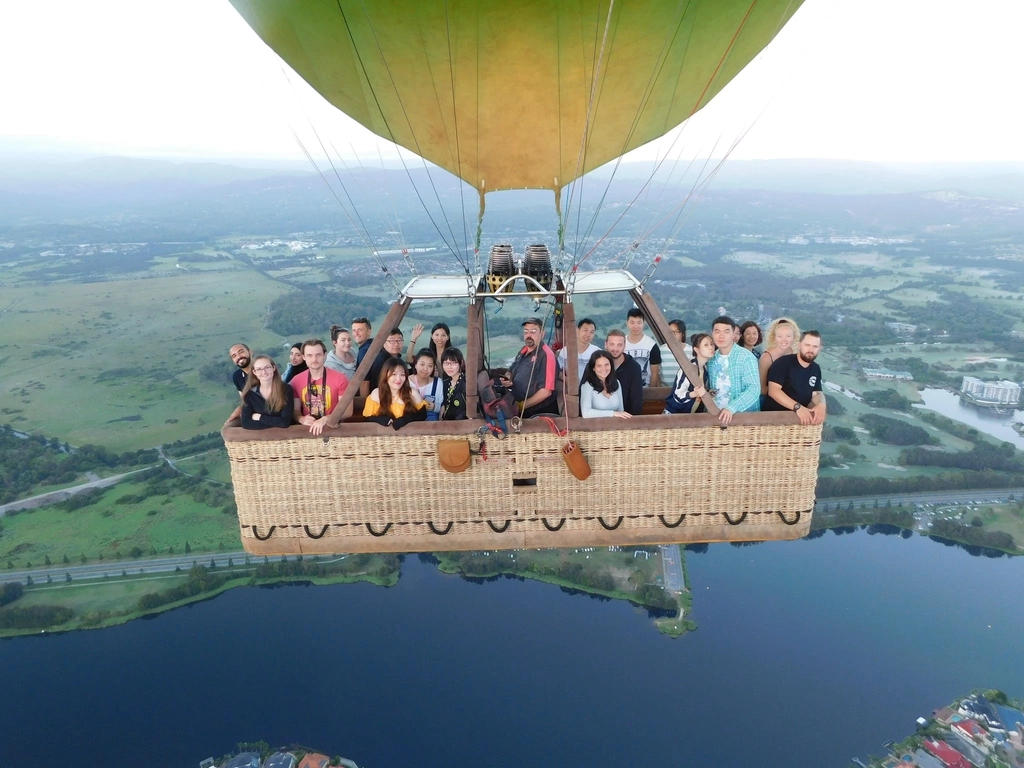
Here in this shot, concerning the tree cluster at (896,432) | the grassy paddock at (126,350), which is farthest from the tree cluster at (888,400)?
the grassy paddock at (126,350)

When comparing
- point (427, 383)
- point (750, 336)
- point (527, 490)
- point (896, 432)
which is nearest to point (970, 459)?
point (896, 432)

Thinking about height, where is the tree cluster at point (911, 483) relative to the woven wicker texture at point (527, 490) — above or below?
below

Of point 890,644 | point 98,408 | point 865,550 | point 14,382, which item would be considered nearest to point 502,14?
point 890,644

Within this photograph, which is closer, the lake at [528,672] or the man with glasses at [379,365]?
the man with glasses at [379,365]

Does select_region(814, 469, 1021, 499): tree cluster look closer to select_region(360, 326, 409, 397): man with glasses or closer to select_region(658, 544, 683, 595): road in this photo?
select_region(658, 544, 683, 595): road

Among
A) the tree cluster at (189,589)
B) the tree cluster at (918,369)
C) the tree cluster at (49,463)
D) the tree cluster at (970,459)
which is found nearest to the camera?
the tree cluster at (189,589)

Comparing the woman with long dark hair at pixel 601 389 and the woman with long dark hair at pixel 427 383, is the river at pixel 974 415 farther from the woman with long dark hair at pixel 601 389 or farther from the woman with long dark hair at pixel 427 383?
the woman with long dark hair at pixel 427 383
